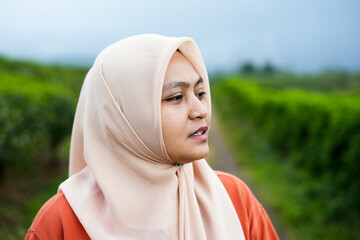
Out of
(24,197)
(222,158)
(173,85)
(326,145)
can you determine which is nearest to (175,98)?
(173,85)

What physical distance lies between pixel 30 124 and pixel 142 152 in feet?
16.8

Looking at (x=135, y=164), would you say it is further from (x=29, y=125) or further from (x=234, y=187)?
(x=29, y=125)

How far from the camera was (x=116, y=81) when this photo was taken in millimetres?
1518

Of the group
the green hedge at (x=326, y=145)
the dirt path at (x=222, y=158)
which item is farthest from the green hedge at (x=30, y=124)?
the green hedge at (x=326, y=145)

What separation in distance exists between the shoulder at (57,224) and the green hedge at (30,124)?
4.11 metres

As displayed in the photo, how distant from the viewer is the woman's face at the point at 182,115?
148 centimetres

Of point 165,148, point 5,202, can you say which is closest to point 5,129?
point 5,202

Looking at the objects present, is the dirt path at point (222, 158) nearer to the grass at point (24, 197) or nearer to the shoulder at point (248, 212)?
the grass at point (24, 197)

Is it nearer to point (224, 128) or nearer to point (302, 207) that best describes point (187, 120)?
point (302, 207)

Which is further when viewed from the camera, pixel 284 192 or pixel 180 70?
pixel 284 192

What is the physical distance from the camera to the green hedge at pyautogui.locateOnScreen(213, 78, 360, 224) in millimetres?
4871

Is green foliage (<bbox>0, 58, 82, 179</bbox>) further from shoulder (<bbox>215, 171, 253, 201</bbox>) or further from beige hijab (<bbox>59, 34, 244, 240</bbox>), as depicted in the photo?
shoulder (<bbox>215, 171, 253, 201</bbox>)

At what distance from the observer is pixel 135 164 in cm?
155

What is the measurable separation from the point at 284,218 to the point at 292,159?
220 cm
